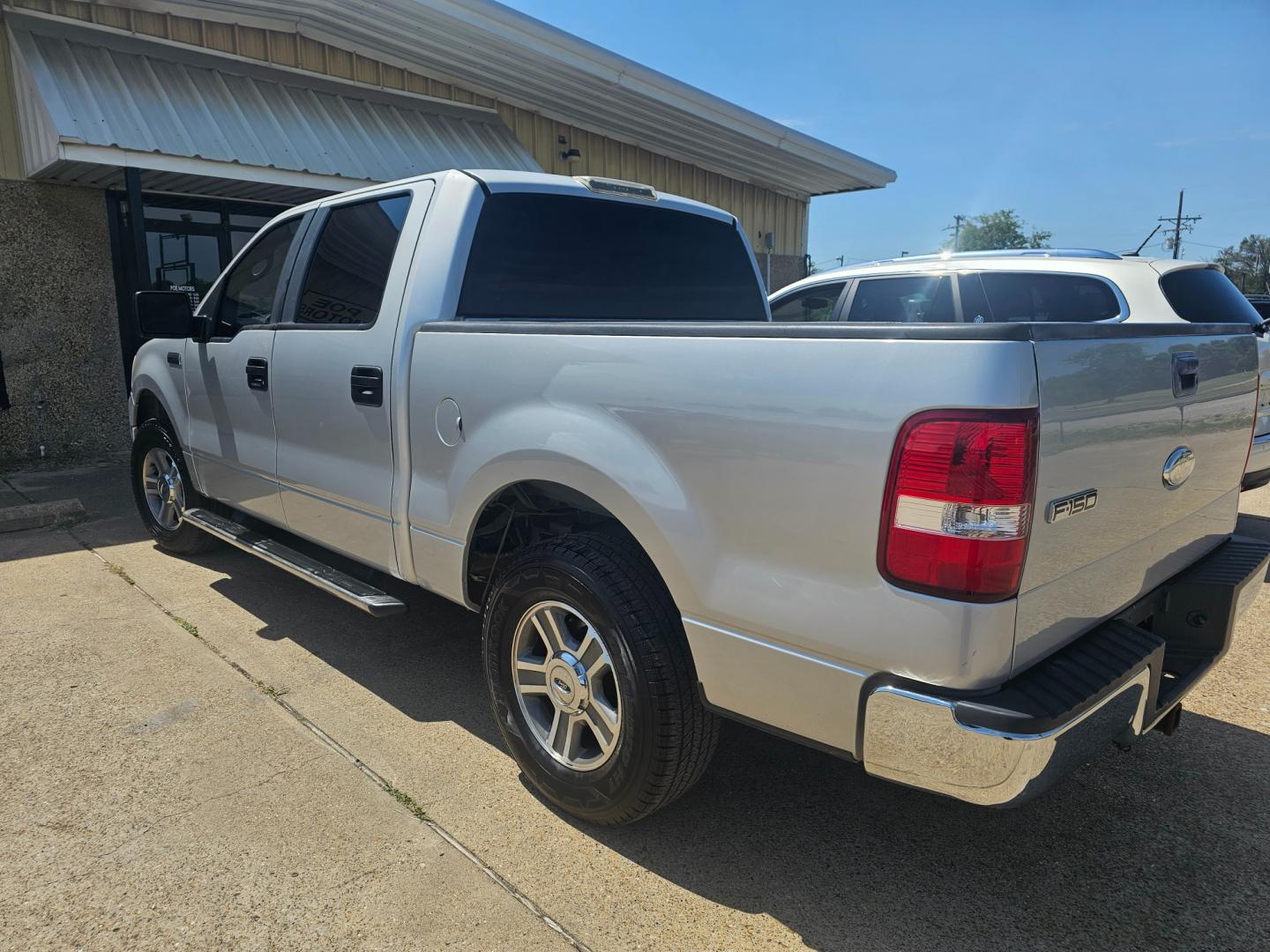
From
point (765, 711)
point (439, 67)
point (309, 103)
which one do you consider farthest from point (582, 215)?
point (439, 67)

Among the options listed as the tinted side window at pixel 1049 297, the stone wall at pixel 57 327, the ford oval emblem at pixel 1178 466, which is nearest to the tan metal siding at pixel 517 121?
the stone wall at pixel 57 327

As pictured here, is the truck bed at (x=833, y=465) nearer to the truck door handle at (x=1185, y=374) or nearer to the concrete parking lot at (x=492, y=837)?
the truck door handle at (x=1185, y=374)

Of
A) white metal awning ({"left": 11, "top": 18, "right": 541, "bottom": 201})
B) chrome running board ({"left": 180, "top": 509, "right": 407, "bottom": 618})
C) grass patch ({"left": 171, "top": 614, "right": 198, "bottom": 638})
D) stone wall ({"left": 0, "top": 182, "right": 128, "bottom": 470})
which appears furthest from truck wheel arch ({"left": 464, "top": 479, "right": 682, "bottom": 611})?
stone wall ({"left": 0, "top": 182, "right": 128, "bottom": 470})

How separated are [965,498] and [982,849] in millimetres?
1363

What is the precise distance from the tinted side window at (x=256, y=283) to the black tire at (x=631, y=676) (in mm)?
2292

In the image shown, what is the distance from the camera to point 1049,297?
5477mm

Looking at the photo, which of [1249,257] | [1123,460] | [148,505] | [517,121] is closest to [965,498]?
[1123,460]

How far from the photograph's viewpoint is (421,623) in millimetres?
4410

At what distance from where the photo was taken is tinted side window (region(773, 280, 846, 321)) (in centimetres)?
675

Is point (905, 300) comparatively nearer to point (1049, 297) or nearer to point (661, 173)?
point (1049, 297)

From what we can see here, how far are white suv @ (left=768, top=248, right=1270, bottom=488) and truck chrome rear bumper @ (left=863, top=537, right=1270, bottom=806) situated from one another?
2.98 metres

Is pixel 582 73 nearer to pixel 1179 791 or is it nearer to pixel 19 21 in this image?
pixel 19 21

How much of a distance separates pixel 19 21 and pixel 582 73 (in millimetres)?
5651

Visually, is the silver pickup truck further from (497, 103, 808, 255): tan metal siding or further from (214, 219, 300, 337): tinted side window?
(497, 103, 808, 255): tan metal siding
